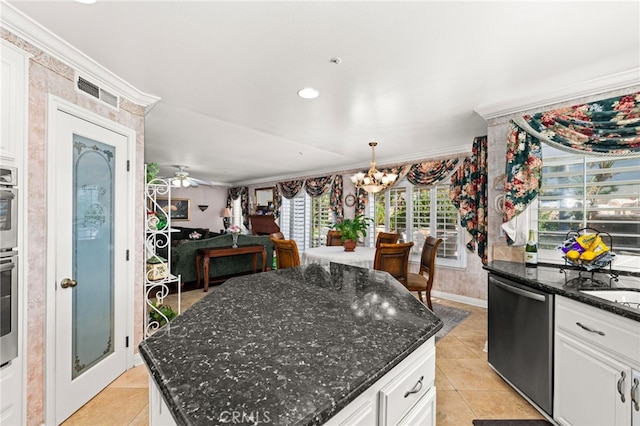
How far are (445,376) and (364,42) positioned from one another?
8.62 feet

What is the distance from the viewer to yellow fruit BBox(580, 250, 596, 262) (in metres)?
1.93

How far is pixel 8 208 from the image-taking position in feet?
4.91

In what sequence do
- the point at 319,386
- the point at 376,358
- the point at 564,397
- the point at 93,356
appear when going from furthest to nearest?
the point at 93,356 → the point at 564,397 → the point at 376,358 → the point at 319,386

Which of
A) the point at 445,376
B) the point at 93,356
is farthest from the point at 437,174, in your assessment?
the point at 93,356

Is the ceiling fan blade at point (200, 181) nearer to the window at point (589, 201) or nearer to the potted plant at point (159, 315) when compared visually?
the potted plant at point (159, 315)

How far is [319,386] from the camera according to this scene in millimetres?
→ 728

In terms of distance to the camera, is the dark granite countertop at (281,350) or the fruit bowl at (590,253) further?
the fruit bowl at (590,253)

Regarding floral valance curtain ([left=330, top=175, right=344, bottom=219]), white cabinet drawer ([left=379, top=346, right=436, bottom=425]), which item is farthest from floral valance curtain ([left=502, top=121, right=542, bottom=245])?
floral valance curtain ([left=330, top=175, right=344, bottom=219])

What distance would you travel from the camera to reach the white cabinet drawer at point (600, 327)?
4.47ft

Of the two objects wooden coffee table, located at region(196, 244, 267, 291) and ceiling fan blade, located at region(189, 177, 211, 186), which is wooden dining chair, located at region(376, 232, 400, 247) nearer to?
wooden coffee table, located at region(196, 244, 267, 291)

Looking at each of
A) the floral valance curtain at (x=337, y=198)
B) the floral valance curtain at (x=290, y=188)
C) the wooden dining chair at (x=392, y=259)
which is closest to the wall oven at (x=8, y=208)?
the wooden dining chair at (x=392, y=259)

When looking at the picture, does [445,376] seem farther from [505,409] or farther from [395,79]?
[395,79]

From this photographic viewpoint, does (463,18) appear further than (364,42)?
No

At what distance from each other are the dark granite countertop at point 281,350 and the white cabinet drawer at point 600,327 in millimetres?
999
